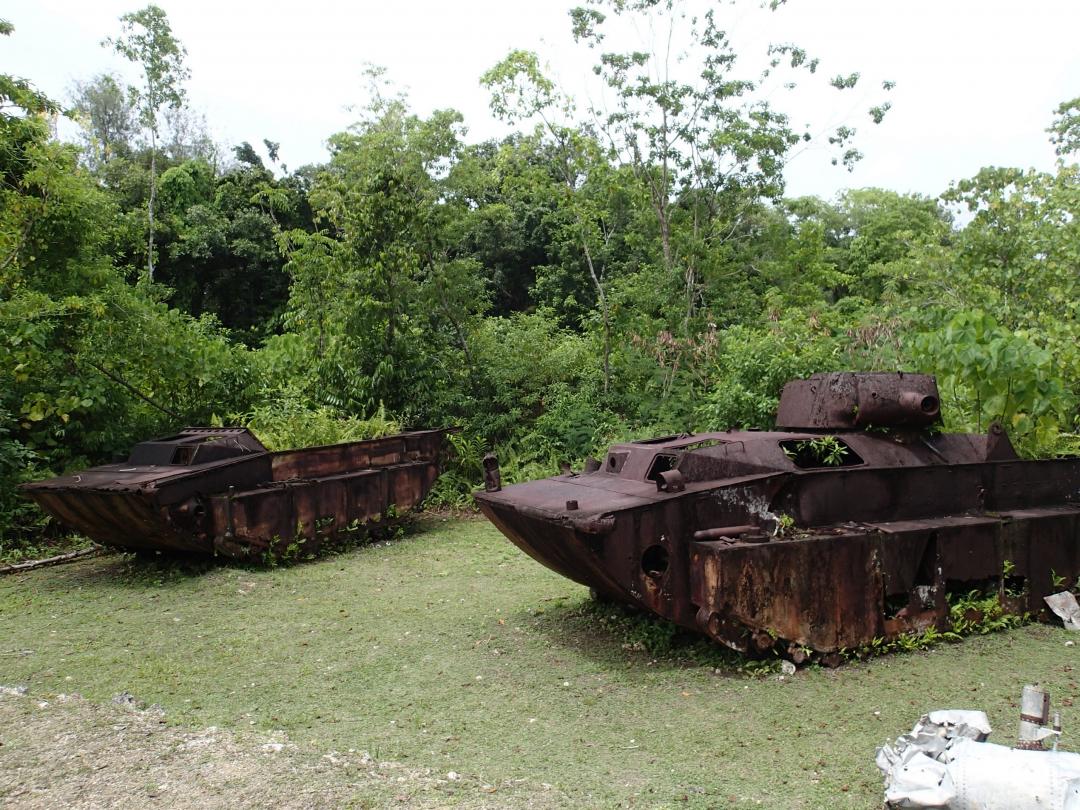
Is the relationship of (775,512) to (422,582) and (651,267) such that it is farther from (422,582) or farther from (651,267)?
(651,267)

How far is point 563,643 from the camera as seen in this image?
646 cm

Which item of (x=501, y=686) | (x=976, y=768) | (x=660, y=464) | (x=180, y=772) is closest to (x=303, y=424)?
(x=660, y=464)

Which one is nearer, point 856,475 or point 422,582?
point 856,475

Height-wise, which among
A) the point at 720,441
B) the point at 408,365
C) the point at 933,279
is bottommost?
the point at 720,441

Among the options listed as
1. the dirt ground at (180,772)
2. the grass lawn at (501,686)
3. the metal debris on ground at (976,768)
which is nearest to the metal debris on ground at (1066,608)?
the grass lawn at (501,686)

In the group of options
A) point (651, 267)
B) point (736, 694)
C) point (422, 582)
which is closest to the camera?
point (736, 694)

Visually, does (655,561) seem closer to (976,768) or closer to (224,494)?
(976,768)

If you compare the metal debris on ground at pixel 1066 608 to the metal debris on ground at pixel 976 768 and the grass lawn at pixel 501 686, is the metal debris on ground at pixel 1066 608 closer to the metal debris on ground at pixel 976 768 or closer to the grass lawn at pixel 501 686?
the grass lawn at pixel 501 686

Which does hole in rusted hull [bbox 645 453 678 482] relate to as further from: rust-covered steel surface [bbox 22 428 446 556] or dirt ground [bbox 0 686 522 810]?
rust-covered steel surface [bbox 22 428 446 556]

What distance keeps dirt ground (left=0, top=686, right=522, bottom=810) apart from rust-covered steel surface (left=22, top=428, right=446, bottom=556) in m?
3.55

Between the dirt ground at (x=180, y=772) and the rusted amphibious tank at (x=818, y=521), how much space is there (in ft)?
6.34

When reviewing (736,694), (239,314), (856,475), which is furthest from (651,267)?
(239,314)

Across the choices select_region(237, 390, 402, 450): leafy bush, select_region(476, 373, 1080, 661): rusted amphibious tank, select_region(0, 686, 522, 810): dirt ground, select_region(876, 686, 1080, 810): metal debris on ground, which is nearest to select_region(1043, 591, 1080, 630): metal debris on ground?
select_region(476, 373, 1080, 661): rusted amphibious tank

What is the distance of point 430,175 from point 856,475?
1162 centimetres
